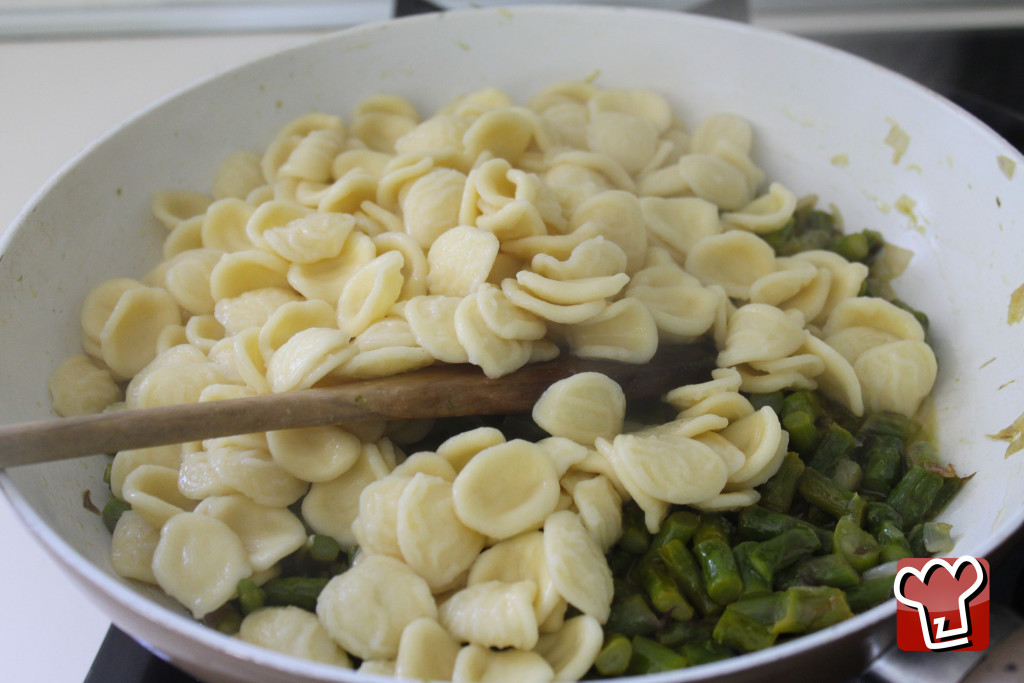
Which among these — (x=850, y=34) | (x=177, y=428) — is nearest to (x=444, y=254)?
(x=177, y=428)

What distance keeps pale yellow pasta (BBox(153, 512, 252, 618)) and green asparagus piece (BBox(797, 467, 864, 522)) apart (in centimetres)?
77

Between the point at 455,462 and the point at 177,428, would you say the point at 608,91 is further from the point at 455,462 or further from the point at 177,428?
the point at 177,428

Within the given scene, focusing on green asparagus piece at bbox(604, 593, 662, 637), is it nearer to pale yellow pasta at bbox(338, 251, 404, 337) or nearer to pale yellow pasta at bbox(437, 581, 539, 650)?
pale yellow pasta at bbox(437, 581, 539, 650)

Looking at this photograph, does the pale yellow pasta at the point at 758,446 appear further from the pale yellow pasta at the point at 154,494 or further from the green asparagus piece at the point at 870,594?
the pale yellow pasta at the point at 154,494

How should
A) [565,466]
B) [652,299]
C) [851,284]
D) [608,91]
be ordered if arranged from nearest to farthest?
[565,466]
[652,299]
[851,284]
[608,91]

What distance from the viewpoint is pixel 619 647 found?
90cm

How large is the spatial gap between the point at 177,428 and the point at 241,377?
185mm

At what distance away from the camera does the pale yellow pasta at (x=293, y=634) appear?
893 millimetres

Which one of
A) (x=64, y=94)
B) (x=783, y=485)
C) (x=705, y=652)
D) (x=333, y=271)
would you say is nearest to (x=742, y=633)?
(x=705, y=652)

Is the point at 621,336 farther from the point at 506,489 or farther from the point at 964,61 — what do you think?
the point at 964,61

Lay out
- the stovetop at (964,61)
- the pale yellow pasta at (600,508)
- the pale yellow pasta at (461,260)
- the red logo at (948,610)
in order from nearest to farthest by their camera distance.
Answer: the red logo at (948,610) → the pale yellow pasta at (600,508) → the pale yellow pasta at (461,260) → the stovetop at (964,61)

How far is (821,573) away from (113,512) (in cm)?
93

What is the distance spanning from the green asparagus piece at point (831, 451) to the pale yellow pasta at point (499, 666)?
1.77 ft

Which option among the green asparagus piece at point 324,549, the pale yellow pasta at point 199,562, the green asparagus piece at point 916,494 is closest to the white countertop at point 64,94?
the pale yellow pasta at point 199,562
